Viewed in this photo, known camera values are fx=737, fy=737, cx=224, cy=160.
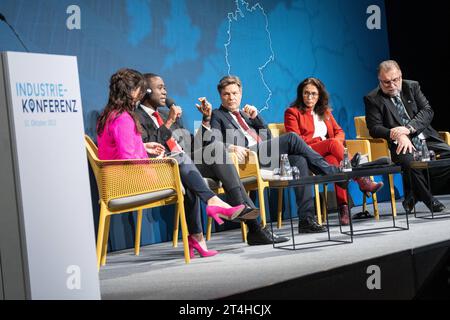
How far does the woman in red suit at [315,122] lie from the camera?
571cm

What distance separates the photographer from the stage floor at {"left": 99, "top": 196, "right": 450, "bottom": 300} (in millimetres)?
3152

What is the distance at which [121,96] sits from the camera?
4504mm

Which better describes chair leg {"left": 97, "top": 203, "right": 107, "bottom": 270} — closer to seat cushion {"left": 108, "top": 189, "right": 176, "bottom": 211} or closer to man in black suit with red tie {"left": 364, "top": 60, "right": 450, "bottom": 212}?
seat cushion {"left": 108, "top": 189, "right": 176, "bottom": 211}

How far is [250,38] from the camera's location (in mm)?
6695

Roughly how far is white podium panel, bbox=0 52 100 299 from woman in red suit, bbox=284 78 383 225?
333 cm

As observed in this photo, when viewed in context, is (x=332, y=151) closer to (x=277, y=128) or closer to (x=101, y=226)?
(x=277, y=128)

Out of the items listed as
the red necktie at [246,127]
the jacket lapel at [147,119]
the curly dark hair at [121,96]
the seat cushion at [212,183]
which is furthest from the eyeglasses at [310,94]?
the curly dark hair at [121,96]

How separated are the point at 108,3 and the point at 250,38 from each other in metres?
1.64

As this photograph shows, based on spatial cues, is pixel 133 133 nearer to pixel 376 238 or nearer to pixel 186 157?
pixel 186 157

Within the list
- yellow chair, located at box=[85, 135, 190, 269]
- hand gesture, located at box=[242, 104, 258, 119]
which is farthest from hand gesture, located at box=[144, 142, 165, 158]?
hand gesture, located at box=[242, 104, 258, 119]

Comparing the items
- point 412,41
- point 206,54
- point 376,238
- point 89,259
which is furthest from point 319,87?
point 89,259

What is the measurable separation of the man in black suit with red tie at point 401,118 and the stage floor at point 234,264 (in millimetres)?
552

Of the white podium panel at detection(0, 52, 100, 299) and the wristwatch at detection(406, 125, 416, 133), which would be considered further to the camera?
the wristwatch at detection(406, 125, 416, 133)

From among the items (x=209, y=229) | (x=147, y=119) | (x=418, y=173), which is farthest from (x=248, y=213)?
(x=418, y=173)
